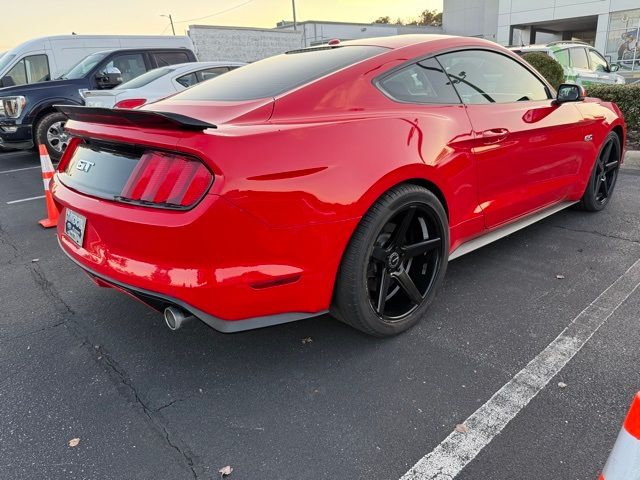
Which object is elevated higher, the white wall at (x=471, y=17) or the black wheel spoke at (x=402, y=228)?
the white wall at (x=471, y=17)

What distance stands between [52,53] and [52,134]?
7.06 ft

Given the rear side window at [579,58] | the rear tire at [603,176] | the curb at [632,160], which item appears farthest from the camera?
the rear side window at [579,58]

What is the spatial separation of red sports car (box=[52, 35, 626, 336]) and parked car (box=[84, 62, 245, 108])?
4284mm

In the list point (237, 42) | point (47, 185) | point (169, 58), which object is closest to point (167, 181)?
point (47, 185)

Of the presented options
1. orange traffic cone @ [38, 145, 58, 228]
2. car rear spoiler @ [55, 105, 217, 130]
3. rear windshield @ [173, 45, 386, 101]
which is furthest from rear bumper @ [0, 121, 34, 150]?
car rear spoiler @ [55, 105, 217, 130]

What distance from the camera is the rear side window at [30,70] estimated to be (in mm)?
9016

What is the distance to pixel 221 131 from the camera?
2.01 metres

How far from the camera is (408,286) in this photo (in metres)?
A: 2.69

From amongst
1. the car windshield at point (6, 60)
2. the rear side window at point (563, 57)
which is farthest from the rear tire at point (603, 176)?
the car windshield at point (6, 60)

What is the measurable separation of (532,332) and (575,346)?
0.74ft

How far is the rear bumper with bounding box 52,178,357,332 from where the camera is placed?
1.94m

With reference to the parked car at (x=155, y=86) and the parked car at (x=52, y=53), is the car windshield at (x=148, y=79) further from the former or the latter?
the parked car at (x=52, y=53)

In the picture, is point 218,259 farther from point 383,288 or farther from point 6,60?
point 6,60

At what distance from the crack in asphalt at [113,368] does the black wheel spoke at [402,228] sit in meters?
1.41
